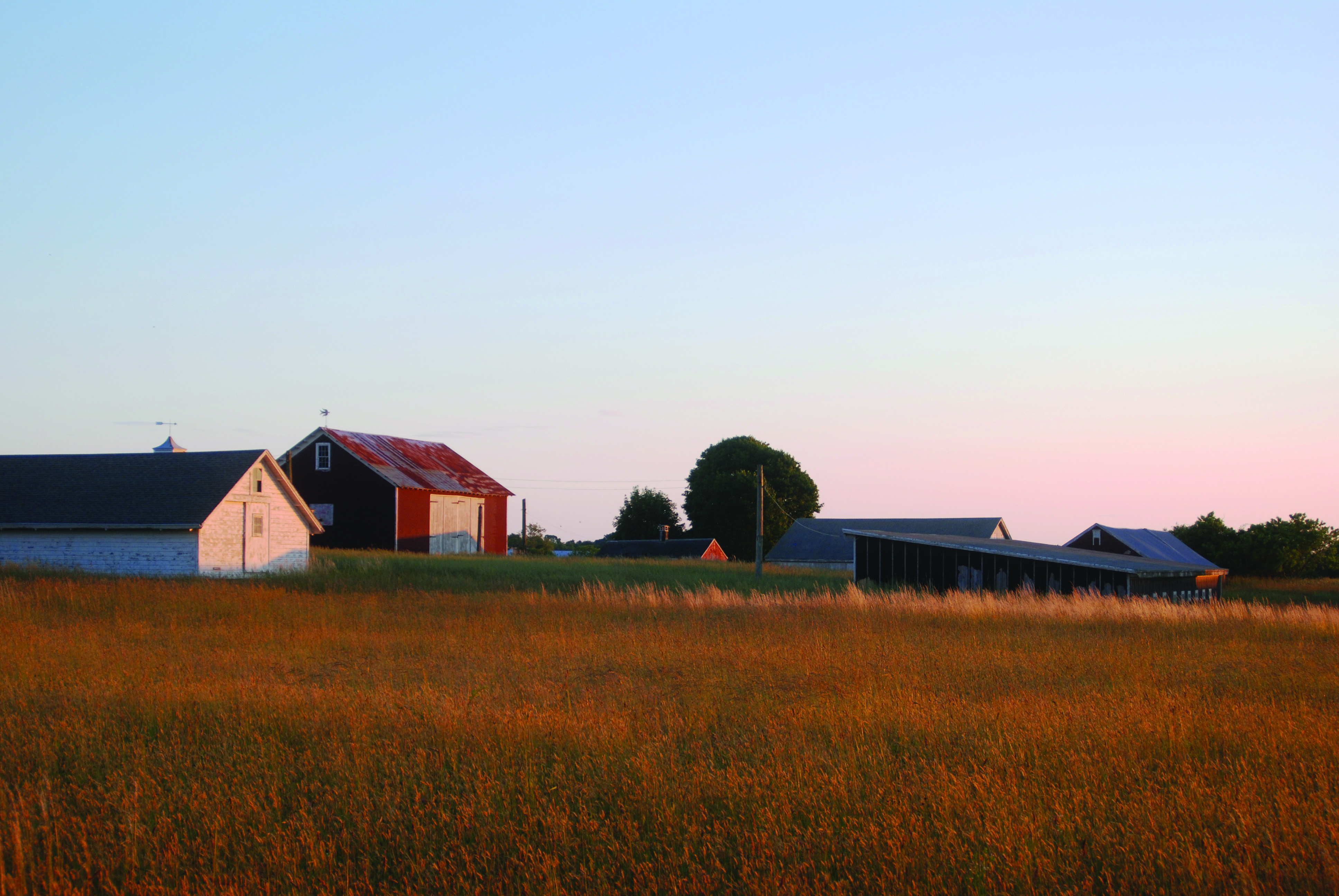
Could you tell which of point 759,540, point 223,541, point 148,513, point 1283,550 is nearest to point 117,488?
point 148,513

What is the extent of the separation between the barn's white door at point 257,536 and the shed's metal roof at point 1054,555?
2067 cm

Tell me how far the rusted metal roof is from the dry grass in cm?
2985

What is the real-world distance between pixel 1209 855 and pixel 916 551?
25.1m

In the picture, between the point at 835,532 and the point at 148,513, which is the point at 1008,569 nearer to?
the point at 148,513

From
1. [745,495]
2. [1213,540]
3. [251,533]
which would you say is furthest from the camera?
[745,495]

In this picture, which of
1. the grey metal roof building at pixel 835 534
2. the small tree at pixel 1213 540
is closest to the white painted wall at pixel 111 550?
the grey metal roof building at pixel 835 534

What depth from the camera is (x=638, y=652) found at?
12773 mm

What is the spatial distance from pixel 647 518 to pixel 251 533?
48542mm

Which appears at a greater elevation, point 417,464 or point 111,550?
point 417,464

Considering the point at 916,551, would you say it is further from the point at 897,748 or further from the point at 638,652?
the point at 897,748

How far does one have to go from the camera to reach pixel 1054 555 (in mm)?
26562

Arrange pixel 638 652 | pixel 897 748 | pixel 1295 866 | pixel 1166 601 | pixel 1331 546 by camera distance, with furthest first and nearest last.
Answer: pixel 1331 546, pixel 1166 601, pixel 638 652, pixel 897 748, pixel 1295 866

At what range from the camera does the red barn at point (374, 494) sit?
139ft

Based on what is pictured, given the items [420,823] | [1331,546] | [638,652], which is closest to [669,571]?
[638,652]
